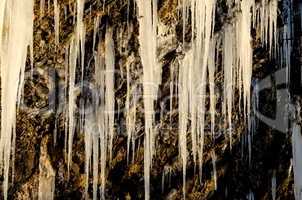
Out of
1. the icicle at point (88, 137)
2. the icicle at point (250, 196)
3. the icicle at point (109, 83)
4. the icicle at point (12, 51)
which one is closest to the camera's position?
the icicle at point (12, 51)

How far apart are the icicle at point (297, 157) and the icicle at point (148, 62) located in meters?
0.92

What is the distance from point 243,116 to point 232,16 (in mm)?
662

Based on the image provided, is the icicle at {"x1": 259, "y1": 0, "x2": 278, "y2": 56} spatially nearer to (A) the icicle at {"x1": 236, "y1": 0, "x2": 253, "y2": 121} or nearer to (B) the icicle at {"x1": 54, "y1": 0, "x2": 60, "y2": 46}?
(A) the icicle at {"x1": 236, "y1": 0, "x2": 253, "y2": 121}

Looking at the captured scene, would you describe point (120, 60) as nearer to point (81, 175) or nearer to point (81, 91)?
point (81, 91)

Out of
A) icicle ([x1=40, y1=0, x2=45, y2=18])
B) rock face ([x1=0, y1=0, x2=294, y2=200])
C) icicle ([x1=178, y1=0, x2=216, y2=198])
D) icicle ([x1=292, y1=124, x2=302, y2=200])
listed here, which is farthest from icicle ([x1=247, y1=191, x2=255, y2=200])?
icicle ([x1=40, y1=0, x2=45, y2=18])

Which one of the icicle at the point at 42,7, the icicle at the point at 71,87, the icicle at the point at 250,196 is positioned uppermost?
the icicle at the point at 42,7

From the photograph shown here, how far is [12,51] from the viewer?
121 inches

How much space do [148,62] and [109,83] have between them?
26 cm

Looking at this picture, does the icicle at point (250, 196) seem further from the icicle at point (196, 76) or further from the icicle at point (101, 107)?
the icicle at point (101, 107)

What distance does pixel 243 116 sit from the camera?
3.62 meters

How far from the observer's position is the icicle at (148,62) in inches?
126

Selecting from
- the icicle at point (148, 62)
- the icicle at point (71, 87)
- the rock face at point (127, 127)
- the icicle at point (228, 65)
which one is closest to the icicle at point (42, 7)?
the rock face at point (127, 127)

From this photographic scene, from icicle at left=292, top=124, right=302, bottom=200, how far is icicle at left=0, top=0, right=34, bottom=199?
5.64 ft

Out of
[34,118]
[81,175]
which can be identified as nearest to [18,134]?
[34,118]
